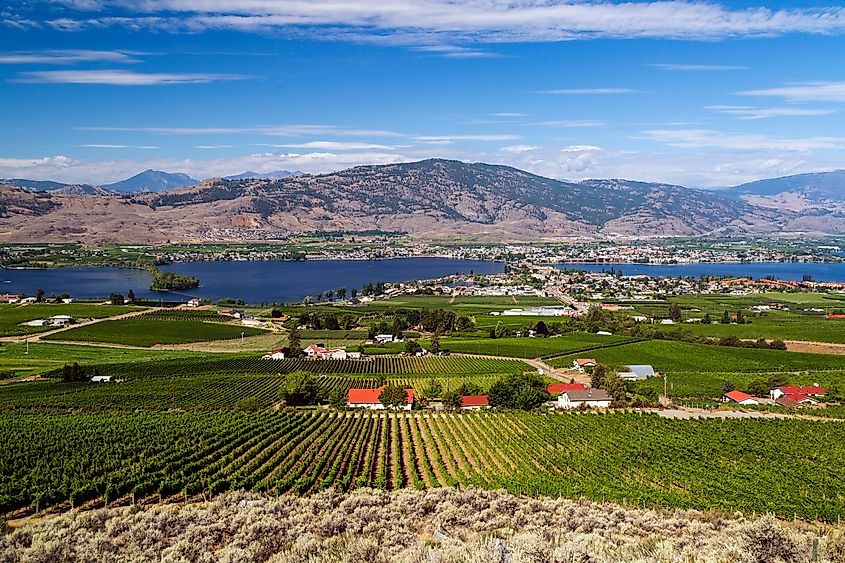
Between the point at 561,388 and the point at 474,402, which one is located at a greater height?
the point at 474,402

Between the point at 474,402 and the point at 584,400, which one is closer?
the point at 474,402

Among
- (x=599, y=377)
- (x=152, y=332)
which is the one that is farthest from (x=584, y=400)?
(x=152, y=332)

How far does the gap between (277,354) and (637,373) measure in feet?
82.0

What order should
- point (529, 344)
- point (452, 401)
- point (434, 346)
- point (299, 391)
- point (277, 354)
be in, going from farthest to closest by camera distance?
1. point (529, 344)
2. point (434, 346)
3. point (277, 354)
4. point (299, 391)
5. point (452, 401)

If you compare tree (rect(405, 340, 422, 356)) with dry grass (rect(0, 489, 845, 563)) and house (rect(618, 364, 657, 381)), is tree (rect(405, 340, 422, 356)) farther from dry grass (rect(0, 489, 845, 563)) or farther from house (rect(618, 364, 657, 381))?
dry grass (rect(0, 489, 845, 563))

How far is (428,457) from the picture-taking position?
73.3ft

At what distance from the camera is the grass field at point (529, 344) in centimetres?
4975

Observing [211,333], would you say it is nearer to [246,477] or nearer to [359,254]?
[246,477]

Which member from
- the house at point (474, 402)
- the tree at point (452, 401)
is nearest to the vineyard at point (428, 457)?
the tree at point (452, 401)

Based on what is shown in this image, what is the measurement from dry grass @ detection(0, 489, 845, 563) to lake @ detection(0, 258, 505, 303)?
7169cm

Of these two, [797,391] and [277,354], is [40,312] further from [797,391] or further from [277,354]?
[797,391]

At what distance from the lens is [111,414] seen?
1141 inches

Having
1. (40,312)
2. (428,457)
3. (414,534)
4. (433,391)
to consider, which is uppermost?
(414,534)

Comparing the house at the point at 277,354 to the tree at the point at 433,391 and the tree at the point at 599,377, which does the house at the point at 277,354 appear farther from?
the tree at the point at 599,377
